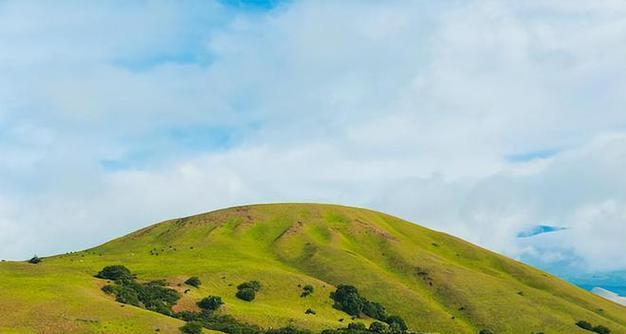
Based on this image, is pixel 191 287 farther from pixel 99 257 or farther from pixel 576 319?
pixel 576 319

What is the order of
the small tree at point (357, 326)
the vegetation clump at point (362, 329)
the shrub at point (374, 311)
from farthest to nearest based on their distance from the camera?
the shrub at point (374, 311) < the small tree at point (357, 326) < the vegetation clump at point (362, 329)

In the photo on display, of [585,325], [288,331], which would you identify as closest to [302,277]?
[288,331]

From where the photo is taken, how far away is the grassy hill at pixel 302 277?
71062mm

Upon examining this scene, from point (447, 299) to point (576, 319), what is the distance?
23.0 meters

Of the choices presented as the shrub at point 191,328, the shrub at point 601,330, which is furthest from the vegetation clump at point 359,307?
the shrub at point 191,328

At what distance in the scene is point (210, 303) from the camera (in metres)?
84.4

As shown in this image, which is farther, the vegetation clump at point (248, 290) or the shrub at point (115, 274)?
the vegetation clump at point (248, 290)

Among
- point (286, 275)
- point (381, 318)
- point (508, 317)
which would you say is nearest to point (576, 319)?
point (508, 317)

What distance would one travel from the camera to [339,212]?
16562 centimetres

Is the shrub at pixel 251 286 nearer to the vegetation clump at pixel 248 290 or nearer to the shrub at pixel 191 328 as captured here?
the vegetation clump at pixel 248 290

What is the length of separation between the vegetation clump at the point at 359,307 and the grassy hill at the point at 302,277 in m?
1.79

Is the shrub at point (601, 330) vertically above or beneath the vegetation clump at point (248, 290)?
above

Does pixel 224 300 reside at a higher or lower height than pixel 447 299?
lower

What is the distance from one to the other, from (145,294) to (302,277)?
33.8m
